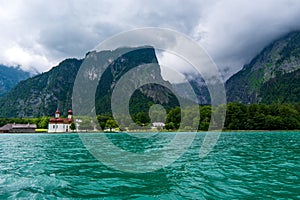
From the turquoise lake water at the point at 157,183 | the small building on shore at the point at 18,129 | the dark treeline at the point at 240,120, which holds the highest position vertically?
the dark treeline at the point at 240,120

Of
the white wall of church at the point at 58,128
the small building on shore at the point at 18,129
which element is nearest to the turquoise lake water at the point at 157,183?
the white wall of church at the point at 58,128

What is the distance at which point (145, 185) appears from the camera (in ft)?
32.4

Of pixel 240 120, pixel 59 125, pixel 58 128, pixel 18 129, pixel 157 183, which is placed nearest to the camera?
pixel 157 183

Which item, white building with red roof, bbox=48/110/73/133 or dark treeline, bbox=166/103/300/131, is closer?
dark treeline, bbox=166/103/300/131

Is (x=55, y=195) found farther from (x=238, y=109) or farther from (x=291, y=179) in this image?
(x=238, y=109)

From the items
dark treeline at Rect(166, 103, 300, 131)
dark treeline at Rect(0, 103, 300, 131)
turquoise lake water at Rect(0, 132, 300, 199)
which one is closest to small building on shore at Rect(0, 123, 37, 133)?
dark treeline at Rect(0, 103, 300, 131)

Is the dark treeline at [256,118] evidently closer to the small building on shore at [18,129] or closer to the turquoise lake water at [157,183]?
the small building on shore at [18,129]

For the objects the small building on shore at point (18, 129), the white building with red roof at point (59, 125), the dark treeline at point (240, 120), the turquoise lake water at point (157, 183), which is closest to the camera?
the turquoise lake water at point (157, 183)

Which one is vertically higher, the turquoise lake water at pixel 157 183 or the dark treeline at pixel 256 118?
the dark treeline at pixel 256 118

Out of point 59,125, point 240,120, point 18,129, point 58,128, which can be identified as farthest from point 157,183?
point 18,129

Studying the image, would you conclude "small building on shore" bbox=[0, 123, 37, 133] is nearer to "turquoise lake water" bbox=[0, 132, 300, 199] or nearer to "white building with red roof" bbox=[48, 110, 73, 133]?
"white building with red roof" bbox=[48, 110, 73, 133]

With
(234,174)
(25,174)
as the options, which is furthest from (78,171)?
(234,174)

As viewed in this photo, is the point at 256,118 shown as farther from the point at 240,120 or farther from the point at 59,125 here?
the point at 59,125

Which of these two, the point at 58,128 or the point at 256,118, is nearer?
the point at 256,118
